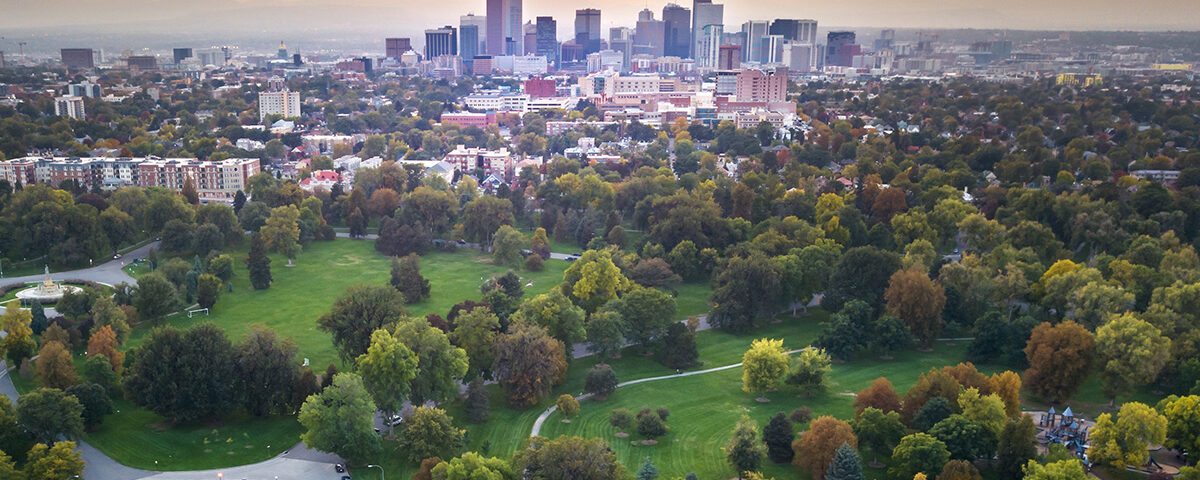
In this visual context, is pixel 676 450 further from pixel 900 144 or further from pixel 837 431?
pixel 900 144

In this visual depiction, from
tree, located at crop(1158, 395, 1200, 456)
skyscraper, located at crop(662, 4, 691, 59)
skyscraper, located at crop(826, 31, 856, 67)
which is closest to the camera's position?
tree, located at crop(1158, 395, 1200, 456)

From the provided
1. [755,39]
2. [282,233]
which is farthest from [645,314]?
[755,39]

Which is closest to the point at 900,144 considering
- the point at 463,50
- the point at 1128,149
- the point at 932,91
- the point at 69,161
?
the point at 1128,149

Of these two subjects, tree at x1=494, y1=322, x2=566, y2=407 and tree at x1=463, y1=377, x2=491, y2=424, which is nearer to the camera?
tree at x1=463, y1=377, x2=491, y2=424

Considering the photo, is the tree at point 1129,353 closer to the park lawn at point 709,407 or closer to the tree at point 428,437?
the park lawn at point 709,407

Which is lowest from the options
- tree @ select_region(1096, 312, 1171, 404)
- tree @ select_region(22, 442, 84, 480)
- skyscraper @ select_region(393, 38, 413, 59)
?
tree @ select_region(22, 442, 84, 480)

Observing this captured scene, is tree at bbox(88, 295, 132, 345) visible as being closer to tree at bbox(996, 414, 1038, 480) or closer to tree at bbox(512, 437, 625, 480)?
tree at bbox(512, 437, 625, 480)

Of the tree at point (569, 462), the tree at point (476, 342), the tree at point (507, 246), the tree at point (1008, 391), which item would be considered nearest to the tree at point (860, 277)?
the tree at point (1008, 391)

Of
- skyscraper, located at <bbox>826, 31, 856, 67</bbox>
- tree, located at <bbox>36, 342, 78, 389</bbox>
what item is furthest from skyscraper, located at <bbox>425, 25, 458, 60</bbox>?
tree, located at <bbox>36, 342, 78, 389</bbox>

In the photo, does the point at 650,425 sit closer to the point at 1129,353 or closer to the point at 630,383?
the point at 630,383
